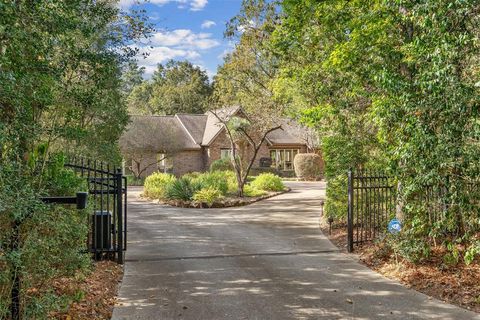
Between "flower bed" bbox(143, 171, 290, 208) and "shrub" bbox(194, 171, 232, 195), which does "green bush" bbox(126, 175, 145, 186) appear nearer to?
"flower bed" bbox(143, 171, 290, 208)

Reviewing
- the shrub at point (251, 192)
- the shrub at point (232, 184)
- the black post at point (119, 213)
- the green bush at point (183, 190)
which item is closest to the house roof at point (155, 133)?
the shrub at point (232, 184)

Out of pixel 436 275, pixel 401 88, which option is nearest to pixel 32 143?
pixel 401 88

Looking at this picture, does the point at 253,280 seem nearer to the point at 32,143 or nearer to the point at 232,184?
the point at 32,143

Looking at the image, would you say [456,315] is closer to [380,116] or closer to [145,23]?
[380,116]

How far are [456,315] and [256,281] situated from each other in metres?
2.81

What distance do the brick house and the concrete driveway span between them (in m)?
22.2

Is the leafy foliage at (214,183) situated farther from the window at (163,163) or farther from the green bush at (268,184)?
the window at (163,163)

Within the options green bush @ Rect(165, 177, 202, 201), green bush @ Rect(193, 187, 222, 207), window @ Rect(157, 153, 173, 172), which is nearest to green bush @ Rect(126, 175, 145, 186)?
window @ Rect(157, 153, 173, 172)

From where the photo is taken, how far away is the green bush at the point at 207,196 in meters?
17.5

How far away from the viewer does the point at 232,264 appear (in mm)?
8102

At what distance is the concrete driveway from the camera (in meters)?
5.65

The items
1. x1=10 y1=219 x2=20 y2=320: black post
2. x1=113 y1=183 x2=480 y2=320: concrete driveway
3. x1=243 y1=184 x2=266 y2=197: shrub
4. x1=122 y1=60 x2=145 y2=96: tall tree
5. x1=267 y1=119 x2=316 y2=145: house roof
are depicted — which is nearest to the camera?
x1=10 y1=219 x2=20 y2=320: black post

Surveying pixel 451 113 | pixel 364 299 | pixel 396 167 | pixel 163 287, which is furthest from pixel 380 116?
pixel 163 287

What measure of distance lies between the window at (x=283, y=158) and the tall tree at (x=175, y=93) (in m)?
9.86
